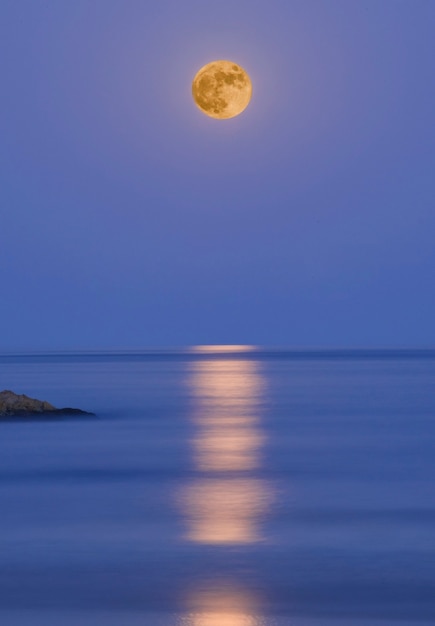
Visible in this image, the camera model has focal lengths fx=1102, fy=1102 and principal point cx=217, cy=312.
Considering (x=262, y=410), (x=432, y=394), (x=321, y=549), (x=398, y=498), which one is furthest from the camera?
(x=432, y=394)

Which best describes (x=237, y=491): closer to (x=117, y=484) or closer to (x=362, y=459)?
(x=117, y=484)

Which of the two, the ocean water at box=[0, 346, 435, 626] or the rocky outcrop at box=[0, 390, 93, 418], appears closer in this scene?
the ocean water at box=[0, 346, 435, 626]

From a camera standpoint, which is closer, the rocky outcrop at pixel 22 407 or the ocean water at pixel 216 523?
the ocean water at pixel 216 523

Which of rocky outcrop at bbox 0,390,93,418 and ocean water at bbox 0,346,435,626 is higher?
rocky outcrop at bbox 0,390,93,418

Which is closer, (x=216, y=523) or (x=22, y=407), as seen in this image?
(x=216, y=523)

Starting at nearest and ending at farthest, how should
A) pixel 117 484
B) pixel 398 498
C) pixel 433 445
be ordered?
pixel 398 498, pixel 117 484, pixel 433 445

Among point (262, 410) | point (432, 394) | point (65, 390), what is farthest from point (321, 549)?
point (65, 390)

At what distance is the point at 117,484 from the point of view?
21.5 m

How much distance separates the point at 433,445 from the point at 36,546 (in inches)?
685

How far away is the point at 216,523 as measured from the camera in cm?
1688

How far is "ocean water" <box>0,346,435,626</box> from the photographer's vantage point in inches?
454

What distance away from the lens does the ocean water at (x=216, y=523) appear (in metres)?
11.5

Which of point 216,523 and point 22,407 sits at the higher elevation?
point 22,407

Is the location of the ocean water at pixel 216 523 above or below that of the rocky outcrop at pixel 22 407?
Result: below
